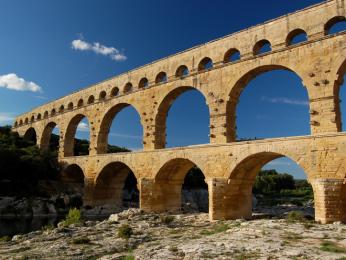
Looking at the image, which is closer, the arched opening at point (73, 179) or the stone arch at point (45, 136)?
the arched opening at point (73, 179)

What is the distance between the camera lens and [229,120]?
65.6 ft

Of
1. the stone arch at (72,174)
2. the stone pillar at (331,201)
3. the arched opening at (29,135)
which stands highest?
the arched opening at (29,135)

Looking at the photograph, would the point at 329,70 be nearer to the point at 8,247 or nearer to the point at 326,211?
the point at 326,211

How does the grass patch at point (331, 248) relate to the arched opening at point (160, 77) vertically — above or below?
below

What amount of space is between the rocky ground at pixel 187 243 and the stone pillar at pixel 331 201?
2.55ft

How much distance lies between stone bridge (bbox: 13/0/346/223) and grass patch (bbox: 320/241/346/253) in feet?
15.8

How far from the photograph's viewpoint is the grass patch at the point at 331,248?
30.1 feet

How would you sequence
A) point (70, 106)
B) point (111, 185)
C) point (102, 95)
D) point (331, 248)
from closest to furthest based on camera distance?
point (331, 248) → point (111, 185) → point (102, 95) → point (70, 106)

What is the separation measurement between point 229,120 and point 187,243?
9.91 m

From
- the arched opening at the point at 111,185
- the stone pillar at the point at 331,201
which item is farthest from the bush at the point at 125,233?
the arched opening at the point at 111,185

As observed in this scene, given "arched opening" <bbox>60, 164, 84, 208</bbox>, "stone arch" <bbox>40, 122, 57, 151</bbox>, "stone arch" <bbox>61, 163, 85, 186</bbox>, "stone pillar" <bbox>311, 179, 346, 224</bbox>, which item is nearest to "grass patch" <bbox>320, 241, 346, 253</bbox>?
"stone pillar" <bbox>311, 179, 346, 224</bbox>

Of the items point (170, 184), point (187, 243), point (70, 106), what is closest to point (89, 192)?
point (170, 184)

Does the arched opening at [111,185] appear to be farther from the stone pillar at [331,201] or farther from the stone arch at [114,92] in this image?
the stone pillar at [331,201]

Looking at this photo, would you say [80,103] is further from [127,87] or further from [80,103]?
[127,87]
